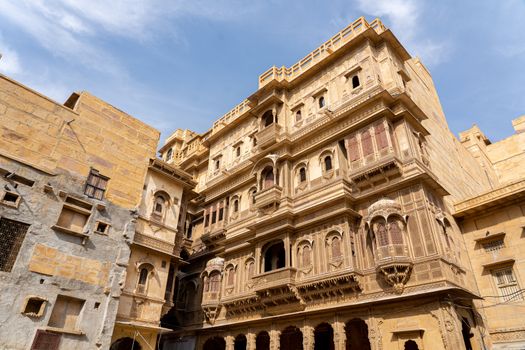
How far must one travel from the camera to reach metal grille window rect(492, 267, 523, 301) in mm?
15383

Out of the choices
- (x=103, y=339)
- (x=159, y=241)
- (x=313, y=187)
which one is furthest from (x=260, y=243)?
(x=103, y=339)

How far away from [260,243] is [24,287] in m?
11.1

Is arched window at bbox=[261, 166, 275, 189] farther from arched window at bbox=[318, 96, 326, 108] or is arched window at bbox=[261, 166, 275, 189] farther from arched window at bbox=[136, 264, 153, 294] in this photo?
arched window at bbox=[136, 264, 153, 294]

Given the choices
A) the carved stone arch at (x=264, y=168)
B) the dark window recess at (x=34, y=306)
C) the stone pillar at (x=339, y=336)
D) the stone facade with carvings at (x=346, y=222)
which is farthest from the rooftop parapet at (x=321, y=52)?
the dark window recess at (x=34, y=306)

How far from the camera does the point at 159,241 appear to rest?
19.9m

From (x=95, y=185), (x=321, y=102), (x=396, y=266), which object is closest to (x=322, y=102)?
(x=321, y=102)

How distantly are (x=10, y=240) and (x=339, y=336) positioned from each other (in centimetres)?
1411

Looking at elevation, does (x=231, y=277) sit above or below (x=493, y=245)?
below

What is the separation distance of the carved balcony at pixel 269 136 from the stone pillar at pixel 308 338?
36.0ft

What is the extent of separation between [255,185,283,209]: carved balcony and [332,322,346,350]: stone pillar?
726 cm

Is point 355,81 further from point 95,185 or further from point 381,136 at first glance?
point 95,185

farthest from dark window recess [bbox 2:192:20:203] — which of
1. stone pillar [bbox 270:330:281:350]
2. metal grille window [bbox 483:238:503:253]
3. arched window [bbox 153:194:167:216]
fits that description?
metal grille window [bbox 483:238:503:253]

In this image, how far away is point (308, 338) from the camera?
16062mm

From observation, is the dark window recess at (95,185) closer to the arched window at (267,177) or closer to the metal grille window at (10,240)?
the metal grille window at (10,240)
